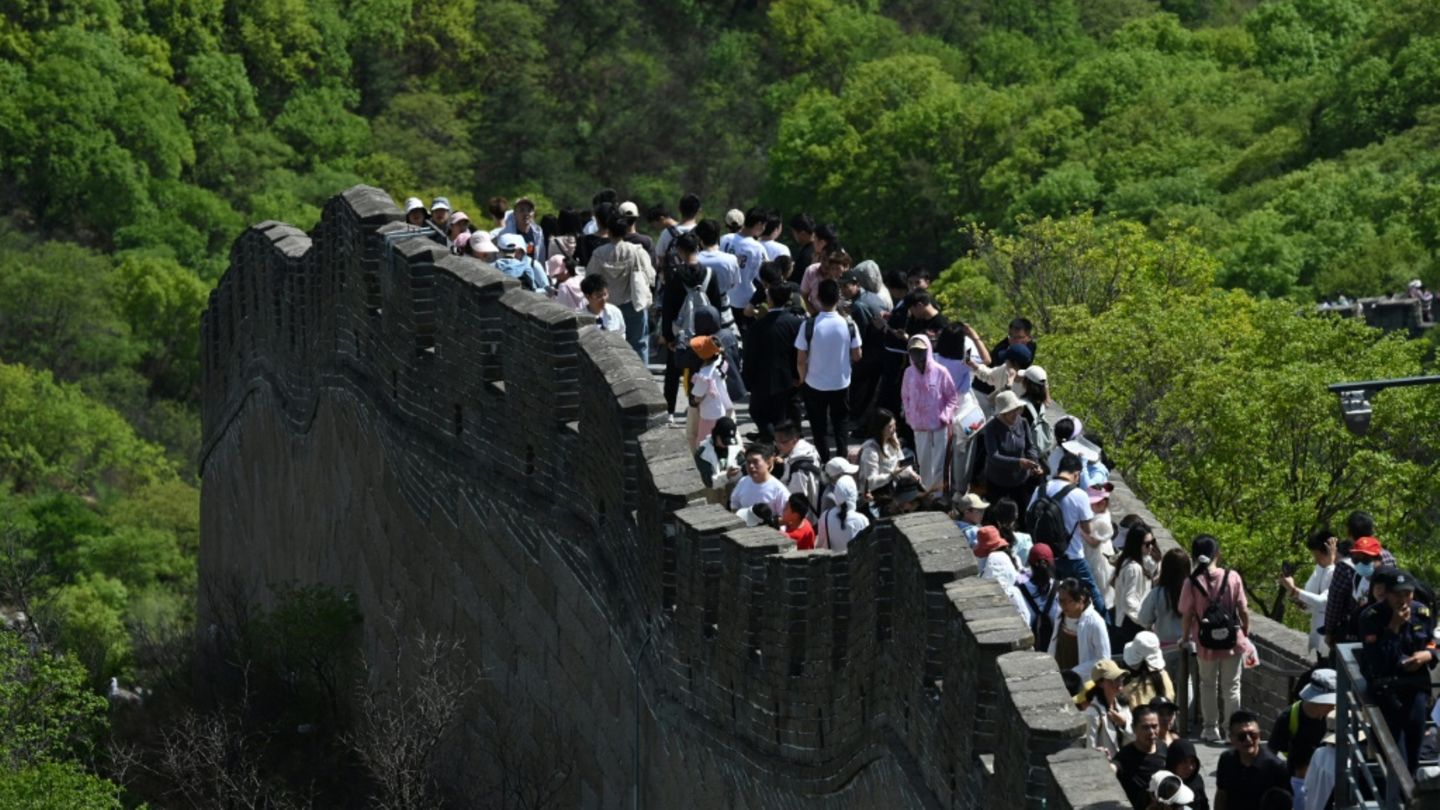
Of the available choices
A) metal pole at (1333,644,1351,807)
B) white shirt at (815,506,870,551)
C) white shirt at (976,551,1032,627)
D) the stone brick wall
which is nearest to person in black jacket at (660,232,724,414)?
the stone brick wall

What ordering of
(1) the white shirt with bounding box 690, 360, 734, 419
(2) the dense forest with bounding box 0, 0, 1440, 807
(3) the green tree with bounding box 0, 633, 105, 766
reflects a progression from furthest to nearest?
(2) the dense forest with bounding box 0, 0, 1440, 807 < (3) the green tree with bounding box 0, 633, 105, 766 < (1) the white shirt with bounding box 690, 360, 734, 419

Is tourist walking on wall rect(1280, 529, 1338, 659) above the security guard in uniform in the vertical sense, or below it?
below

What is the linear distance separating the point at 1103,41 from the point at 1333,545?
109841 millimetres

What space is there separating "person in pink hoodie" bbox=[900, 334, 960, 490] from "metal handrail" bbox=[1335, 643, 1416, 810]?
6.57m

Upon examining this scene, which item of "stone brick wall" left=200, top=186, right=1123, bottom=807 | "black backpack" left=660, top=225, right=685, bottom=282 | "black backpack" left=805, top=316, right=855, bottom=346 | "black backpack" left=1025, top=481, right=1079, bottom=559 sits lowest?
"stone brick wall" left=200, top=186, right=1123, bottom=807

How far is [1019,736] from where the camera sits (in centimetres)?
1477

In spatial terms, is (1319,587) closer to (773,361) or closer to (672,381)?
(773,361)

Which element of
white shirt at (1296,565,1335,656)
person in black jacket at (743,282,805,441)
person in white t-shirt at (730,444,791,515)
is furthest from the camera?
person in black jacket at (743,282,805,441)

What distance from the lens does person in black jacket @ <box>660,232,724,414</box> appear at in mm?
23862

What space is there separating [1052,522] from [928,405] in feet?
6.70

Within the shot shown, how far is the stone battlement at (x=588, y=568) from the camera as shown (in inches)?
654

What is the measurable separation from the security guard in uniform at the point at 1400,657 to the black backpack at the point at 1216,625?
159 inches

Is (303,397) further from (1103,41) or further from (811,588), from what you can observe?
(1103,41)

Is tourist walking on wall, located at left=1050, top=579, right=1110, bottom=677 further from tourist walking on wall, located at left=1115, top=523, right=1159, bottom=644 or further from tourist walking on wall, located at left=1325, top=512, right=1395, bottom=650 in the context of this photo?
tourist walking on wall, located at left=1115, top=523, right=1159, bottom=644
